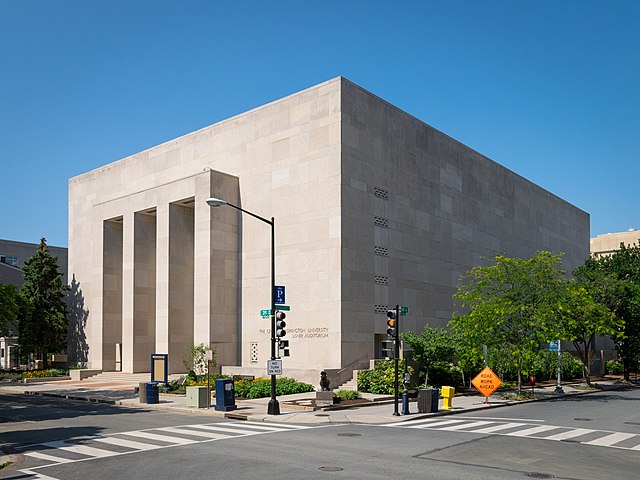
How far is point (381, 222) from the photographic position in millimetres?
41875

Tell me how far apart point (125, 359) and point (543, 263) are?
31414 mm

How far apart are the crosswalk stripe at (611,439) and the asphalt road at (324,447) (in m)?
0.03

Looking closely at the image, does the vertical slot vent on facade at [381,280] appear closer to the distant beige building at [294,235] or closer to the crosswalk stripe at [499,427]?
A: the distant beige building at [294,235]

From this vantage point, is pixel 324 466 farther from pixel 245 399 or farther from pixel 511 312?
pixel 511 312

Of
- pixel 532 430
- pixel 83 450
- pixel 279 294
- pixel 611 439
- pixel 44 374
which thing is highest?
pixel 279 294

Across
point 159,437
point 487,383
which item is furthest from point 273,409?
point 487,383

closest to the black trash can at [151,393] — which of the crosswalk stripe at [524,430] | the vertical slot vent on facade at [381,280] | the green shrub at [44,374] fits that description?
the crosswalk stripe at [524,430]

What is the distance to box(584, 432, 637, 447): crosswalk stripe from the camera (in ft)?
60.2

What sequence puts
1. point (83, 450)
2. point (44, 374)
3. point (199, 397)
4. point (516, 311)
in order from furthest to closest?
point (44, 374), point (516, 311), point (199, 397), point (83, 450)

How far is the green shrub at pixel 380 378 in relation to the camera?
1359 inches

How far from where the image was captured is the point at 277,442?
18.3m

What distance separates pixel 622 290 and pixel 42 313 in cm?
4703

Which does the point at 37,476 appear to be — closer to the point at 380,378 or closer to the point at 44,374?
the point at 380,378

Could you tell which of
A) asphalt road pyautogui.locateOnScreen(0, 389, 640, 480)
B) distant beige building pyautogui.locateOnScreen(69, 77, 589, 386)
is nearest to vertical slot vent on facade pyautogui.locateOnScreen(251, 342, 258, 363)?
distant beige building pyautogui.locateOnScreen(69, 77, 589, 386)
